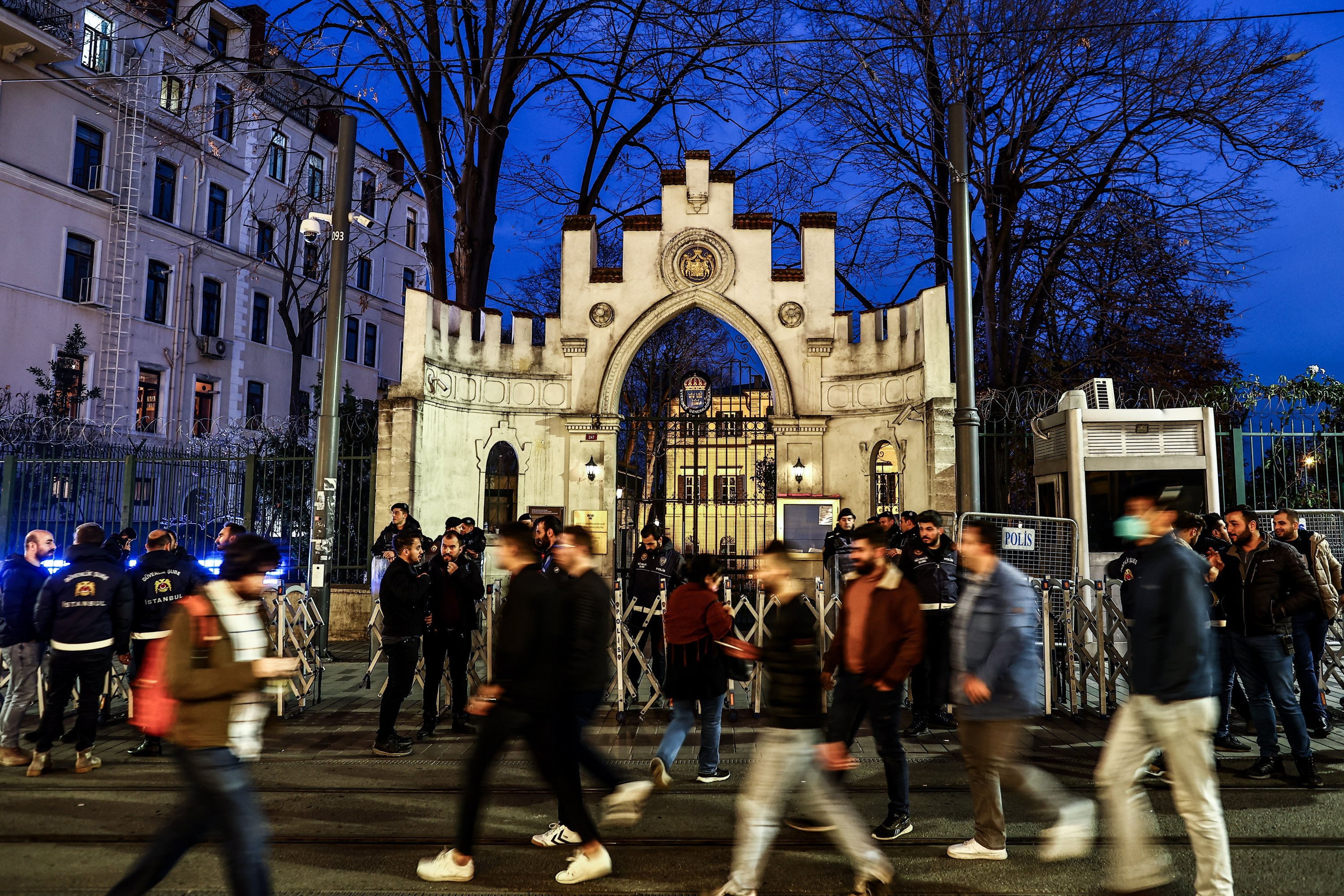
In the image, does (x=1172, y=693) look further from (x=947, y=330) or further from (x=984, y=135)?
(x=984, y=135)

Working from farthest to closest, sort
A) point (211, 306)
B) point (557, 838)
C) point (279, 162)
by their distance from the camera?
point (279, 162) < point (211, 306) < point (557, 838)

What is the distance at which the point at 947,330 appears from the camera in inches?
605

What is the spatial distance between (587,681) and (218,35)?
108 ft

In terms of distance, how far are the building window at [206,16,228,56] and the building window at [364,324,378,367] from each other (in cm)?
1202

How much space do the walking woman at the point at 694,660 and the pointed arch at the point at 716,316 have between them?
1040cm

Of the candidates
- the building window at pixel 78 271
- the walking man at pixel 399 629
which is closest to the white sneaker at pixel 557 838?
the walking man at pixel 399 629

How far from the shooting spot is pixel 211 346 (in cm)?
3019

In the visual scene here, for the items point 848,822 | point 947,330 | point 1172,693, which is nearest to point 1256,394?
point 947,330

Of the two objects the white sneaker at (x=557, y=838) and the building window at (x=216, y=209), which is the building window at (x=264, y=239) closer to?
the building window at (x=216, y=209)

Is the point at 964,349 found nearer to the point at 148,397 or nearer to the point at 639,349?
the point at 639,349

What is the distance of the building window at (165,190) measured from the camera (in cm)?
2900

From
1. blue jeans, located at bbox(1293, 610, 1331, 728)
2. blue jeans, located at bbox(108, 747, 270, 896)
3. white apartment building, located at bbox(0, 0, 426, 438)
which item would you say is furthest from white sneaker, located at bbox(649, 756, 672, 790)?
white apartment building, located at bbox(0, 0, 426, 438)

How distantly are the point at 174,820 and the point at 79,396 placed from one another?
77.4ft

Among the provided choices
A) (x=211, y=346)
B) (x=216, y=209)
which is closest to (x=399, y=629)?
(x=211, y=346)
